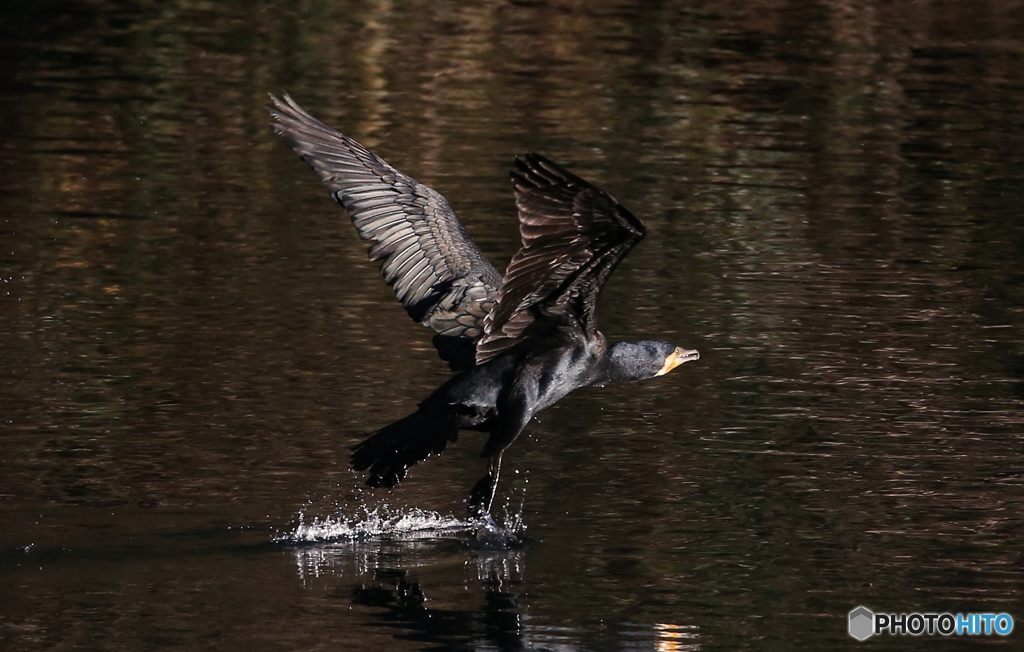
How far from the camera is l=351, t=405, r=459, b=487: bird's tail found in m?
7.83

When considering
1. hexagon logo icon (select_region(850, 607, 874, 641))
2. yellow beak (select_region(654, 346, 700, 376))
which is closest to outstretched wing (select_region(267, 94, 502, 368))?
yellow beak (select_region(654, 346, 700, 376))

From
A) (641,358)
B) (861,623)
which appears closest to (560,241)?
(641,358)

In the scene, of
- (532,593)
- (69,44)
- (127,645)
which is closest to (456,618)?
(532,593)

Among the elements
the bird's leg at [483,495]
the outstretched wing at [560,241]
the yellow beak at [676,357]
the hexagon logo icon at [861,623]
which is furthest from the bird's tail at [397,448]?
the hexagon logo icon at [861,623]

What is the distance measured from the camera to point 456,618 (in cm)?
707

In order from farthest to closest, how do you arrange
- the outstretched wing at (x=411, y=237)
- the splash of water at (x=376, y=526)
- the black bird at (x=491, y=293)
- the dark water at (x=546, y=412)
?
the outstretched wing at (x=411, y=237) < the splash of water at (x=376, y=526) < the dark water at (x=546, y=412) < the black bird at (x=491, y=293)

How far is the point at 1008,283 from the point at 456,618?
672 centimetres

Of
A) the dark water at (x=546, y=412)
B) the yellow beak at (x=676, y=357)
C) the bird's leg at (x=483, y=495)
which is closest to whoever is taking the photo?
the dark water at (x=546, y=412)

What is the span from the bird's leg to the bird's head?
652mm

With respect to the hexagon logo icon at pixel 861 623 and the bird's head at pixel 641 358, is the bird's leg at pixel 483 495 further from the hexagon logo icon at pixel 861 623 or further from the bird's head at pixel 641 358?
the hexagon logo icon at pixel 861 623

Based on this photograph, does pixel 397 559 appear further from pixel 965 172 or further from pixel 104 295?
pixel 965 172

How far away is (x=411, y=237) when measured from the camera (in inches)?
349
